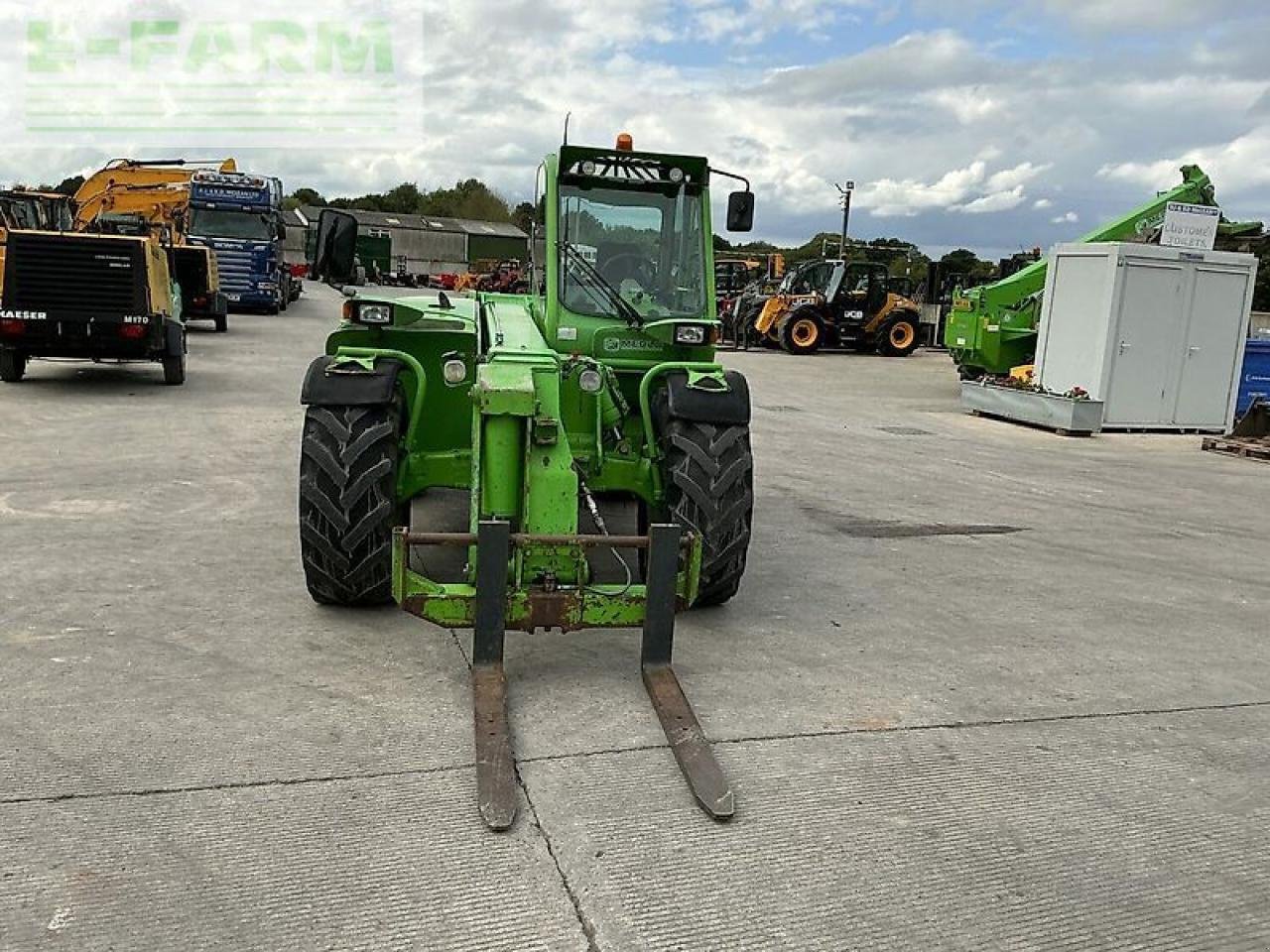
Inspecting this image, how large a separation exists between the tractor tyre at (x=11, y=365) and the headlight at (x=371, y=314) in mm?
9159

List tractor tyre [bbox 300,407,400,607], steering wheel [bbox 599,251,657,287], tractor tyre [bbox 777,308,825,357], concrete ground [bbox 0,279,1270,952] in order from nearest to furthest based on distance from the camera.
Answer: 1. concrete ground [bbox 0,279,1270,952]
2. tractor tyre [bbox 300,407,400,607]
3. steering wheel [bbox 599,251,657,287]
4. tractor tyre [bbox 777,308,825,357]

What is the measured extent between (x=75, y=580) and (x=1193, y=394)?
14.2 meters

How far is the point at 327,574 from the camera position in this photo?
16.5 ft

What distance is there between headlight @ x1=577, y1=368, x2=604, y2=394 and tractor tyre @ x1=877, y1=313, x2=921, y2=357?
72.3 feet

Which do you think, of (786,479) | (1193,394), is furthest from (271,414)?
Answer: (1193,394)

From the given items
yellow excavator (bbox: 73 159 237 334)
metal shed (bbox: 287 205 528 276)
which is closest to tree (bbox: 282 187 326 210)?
metal shed (bbox: 287 205 528 276)

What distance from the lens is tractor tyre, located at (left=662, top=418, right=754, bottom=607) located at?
16.5 feet

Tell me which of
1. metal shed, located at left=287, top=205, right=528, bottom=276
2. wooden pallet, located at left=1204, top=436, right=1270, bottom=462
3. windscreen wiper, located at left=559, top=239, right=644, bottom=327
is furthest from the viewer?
metal shed, located at left=287, top=205, right=528, bottom=276

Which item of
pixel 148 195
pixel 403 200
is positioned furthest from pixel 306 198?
pixel 148 195

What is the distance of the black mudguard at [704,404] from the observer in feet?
16.8

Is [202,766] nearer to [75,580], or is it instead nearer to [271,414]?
[75,580]

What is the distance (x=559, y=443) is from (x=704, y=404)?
0.91 m

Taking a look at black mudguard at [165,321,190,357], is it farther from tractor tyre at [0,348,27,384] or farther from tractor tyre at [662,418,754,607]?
tractor tyre at [662,418,754,607]

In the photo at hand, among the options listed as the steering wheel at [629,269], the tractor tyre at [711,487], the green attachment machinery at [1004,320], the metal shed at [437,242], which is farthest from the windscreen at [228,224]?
the metal shed at [437,242]
